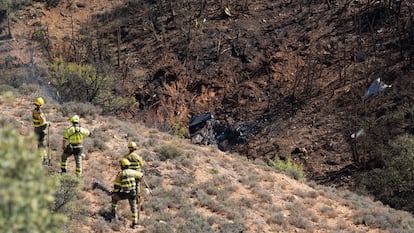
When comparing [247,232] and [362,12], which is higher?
[362,12]

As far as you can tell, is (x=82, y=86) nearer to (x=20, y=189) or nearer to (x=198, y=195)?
(x=198, y=195)

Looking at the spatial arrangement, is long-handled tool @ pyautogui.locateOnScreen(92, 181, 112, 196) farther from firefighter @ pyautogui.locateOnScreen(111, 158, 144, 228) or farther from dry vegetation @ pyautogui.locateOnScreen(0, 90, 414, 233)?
firefighter @ pyautogui.locateOnScreen(111, 158, 144, 228)

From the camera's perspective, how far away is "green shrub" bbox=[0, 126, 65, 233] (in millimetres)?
4168

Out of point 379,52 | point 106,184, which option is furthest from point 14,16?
point 106,184

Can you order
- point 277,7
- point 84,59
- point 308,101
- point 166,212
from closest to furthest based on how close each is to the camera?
point 166,212 → point 308,101 → point 84,59 → point 277,7

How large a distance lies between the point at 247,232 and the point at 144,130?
805 cm

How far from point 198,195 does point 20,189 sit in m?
9.98

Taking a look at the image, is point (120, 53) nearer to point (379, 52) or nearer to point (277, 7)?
point (277, 7)

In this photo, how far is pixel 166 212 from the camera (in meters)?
12.4

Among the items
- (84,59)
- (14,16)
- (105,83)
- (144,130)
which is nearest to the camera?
(144,130)

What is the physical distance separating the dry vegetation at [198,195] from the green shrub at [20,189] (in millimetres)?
6127

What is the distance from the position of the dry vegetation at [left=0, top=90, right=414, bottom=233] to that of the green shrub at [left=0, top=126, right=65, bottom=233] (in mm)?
6127

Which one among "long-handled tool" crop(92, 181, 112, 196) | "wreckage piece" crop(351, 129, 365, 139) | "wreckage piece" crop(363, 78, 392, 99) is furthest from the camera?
"wreckage piece" crop(363, 78, 392, 99)

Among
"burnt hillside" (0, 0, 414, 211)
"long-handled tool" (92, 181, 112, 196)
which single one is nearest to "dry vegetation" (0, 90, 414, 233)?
"long-handled tool" (92, 181, 112, 196)
